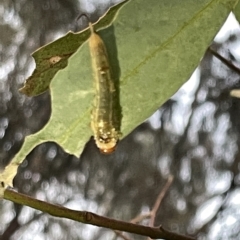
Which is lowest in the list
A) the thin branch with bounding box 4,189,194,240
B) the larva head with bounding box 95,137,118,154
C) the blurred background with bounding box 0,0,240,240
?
the blurred background with bounding box 0,0,240,240

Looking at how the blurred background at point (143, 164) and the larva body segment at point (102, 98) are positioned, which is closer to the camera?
the larva body segment at point (102, 98)

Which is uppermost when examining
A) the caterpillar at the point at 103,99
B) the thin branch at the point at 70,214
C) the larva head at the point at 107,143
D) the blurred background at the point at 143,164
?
the caterpillar at the point at 103,99

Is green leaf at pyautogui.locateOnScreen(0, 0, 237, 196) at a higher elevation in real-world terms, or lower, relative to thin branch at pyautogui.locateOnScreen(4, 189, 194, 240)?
higher

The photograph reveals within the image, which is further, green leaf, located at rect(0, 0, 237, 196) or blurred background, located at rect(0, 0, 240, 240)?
blurred background, located at rect(0, 0, 240, 240)

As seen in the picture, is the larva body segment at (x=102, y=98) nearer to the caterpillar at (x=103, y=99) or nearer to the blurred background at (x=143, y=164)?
the caterpillar at (x=103, y=99)

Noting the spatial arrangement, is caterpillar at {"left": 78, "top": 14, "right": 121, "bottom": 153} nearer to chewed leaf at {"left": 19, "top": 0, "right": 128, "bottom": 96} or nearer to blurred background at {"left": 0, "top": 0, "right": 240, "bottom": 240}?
chewed leaf at {"left": 19, "top": 0, "right": 128, "bottom": 96}

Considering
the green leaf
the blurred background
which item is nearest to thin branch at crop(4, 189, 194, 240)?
the green leaf

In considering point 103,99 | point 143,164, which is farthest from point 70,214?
point 143,164

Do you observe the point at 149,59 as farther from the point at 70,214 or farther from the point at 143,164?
the point at 143,164

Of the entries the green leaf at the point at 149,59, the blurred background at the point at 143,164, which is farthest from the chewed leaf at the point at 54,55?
the blurred background at the point at 143,164
